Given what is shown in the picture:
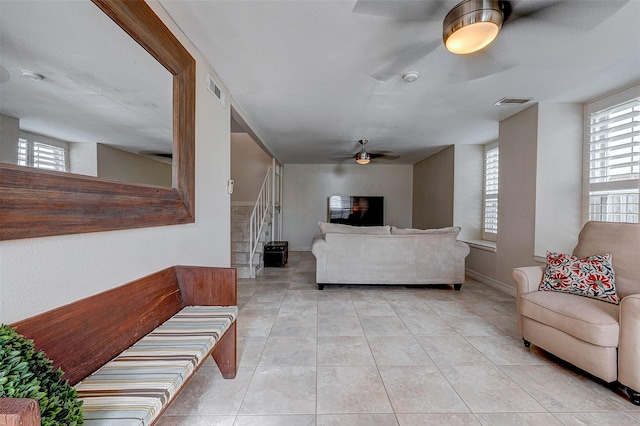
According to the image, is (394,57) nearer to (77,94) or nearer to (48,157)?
(77,94)

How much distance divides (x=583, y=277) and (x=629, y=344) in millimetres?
577

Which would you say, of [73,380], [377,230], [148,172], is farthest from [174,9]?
[377,230]

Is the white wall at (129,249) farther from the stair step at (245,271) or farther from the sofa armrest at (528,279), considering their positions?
the sofa armrest at (528,279)

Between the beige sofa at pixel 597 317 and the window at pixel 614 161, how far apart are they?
0.74 m

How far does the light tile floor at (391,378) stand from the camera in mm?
1488

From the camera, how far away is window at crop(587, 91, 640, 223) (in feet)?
8.59

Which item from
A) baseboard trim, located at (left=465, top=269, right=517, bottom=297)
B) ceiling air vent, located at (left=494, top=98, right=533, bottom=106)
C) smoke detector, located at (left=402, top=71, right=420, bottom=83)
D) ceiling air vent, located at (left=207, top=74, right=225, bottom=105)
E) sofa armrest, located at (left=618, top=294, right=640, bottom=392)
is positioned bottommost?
baseboard trim, located at (left=465, top=269, right=517, bottom=297)

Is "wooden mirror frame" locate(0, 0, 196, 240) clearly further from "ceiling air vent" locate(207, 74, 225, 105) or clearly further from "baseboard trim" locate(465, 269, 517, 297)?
"baseboard trim" locate(465, 269, 517, 297)

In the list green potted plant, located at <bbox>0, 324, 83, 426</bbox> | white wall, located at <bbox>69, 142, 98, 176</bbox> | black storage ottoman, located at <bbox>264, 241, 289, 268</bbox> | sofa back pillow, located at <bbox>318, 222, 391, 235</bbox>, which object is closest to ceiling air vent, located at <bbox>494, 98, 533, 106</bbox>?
sofa back pillow, located at <bbox>318, 222, 391, 235</bbox>

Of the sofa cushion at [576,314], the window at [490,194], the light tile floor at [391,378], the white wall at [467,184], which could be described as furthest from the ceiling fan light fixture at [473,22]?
the white wall at [467,184]

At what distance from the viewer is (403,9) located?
64.6 inches

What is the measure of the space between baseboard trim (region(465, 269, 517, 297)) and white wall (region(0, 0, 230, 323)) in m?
3.59

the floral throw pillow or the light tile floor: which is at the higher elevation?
the floral throw pillow

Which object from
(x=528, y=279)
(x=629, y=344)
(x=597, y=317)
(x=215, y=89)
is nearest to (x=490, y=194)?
(x=528, y=279)
